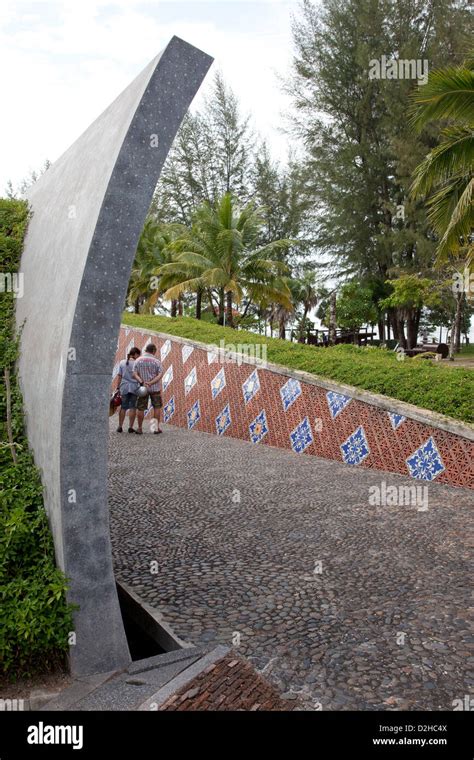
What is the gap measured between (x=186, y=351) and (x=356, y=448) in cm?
682

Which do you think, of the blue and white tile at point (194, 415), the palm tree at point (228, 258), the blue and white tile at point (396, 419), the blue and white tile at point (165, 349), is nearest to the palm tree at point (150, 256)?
the palm tree at point (228, 258)

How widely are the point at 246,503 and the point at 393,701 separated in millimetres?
3679

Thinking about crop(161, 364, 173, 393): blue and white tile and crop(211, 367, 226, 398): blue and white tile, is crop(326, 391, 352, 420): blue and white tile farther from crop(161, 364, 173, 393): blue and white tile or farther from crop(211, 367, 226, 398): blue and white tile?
crop(161, 364, 173, 393): blue and white tile

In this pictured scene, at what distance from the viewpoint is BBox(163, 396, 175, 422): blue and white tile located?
1424cm

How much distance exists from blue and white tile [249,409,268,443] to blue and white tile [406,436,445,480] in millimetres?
3514

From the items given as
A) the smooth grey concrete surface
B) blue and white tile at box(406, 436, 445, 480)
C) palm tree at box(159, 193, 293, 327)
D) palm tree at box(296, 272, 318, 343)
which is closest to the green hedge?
the smooth grey concrete surface

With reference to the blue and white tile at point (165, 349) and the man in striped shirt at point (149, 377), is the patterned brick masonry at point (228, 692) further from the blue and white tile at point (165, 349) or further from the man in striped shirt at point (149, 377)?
the blue and white tile at point (165, 349)

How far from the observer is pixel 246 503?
6.34 meters

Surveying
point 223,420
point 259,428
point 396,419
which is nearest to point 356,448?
point 396,419

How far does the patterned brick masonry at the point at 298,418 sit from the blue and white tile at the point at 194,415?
23 millimetres

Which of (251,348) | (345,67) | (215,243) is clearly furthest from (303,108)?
(251,348)

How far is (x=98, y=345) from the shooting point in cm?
288

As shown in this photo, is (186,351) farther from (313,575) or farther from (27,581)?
(27,581)
